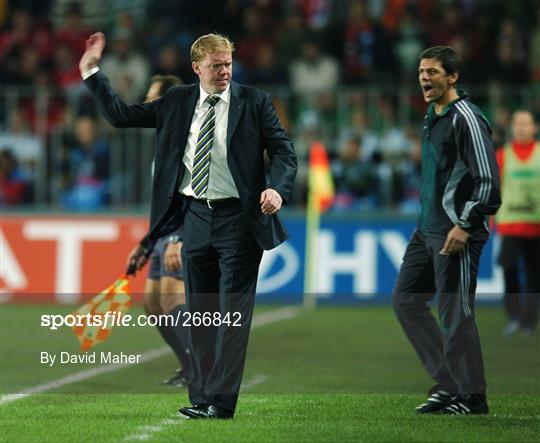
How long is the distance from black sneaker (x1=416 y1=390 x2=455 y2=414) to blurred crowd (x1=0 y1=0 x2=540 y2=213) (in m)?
8.40

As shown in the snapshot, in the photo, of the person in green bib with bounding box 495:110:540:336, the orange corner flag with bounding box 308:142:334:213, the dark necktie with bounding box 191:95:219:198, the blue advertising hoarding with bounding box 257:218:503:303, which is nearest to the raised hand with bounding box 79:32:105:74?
the dark necktie with bounding box 191:95:219:198

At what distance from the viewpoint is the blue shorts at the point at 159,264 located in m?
9.56

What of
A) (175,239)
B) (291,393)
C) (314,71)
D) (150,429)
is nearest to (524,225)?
(291,393)

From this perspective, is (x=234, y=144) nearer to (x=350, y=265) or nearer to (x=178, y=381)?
(x=178, y=381)

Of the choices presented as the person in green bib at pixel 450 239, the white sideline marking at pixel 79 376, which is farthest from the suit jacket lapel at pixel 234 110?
the white sideline marking at pixel 79 376

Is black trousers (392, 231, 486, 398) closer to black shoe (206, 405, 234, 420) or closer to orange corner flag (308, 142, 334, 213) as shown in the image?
black shoe (206, 405, 234, 420)

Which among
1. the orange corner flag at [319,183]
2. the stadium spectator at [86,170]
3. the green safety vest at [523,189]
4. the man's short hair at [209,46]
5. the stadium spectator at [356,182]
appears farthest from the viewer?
the stadium spectator at [86,170]

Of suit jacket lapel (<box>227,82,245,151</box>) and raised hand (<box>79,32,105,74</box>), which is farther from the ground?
raised hand (<box>79,32,105,74</box>)

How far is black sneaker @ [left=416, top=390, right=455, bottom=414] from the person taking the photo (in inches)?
320

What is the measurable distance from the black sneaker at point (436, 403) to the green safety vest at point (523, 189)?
565 centimetres

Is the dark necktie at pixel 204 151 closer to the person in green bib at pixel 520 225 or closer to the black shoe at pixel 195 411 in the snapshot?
the black shoe at pixel 195 411

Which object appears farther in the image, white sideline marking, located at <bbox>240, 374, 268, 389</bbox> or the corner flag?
the corner flag

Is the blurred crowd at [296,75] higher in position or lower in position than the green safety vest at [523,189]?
higher

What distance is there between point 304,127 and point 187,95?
10.3 meters
